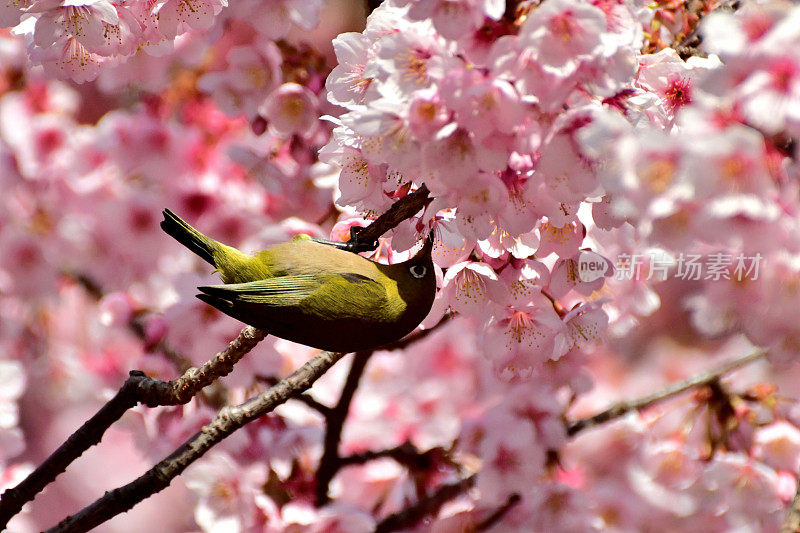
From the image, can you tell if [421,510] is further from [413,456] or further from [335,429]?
[335,429]

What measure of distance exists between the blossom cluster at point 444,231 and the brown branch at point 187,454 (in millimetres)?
254

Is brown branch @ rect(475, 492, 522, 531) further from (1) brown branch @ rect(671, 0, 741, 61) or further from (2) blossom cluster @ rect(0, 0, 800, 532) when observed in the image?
(1) brown branch @ rect(671, 0, 741, 61)

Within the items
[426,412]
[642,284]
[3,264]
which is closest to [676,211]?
[642,284]

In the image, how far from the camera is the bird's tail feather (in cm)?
144

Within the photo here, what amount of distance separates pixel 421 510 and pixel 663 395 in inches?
28.4

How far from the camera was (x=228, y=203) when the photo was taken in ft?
10.2

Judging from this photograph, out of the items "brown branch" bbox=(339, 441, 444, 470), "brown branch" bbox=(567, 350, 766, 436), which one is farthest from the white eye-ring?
"brown branch" bbox=(567, 350, 766, 436)

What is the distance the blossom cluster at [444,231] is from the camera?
3.55 feet

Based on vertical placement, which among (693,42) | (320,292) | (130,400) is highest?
(130,400)

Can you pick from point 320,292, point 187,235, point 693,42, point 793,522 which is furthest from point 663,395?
point 187,235

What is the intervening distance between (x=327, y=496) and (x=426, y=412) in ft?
2.86

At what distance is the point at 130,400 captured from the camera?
1435 mm

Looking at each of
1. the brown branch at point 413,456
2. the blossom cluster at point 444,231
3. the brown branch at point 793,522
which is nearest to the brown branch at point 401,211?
the blossom cluster at point 444,231

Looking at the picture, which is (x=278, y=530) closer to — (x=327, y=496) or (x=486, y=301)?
(x=327, y=496)
